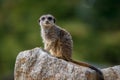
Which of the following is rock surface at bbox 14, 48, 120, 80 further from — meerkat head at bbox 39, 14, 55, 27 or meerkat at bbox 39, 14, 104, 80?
meerkat head at bbox 39, 14, 55, 27

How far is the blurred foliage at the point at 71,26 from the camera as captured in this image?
68.8ft

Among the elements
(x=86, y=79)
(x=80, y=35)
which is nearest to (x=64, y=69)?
(x=86, y=79)

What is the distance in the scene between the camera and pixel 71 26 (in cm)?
2095

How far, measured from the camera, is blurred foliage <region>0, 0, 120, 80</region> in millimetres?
20984

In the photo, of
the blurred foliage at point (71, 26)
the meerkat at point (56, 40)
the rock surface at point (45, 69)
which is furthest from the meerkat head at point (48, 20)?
the blurred foliage at point (71, 26)

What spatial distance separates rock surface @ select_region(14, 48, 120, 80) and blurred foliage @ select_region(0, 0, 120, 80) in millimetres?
10402

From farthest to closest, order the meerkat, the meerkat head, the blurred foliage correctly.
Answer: the blurred foliage → the meerkat head → the meerkat

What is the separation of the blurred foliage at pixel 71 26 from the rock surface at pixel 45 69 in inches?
410

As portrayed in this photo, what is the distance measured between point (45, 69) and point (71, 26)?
1200cm

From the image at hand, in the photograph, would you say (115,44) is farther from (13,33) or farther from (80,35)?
(13,33)

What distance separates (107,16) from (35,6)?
2224 millimetres

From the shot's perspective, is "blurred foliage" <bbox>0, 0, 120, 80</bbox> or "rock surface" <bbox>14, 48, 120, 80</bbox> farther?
"blurred foliage" <bbox>0, 0, 120, 80</bbox>

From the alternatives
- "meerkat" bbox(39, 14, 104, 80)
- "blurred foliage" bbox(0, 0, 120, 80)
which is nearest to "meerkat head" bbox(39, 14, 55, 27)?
"meerkat" bbox(39, 14, 104, 80)

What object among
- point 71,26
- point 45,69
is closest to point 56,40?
point 45,69
